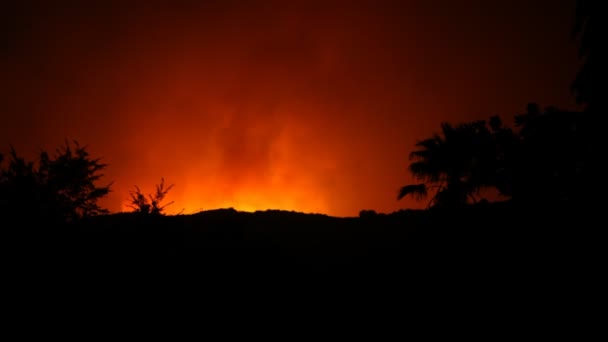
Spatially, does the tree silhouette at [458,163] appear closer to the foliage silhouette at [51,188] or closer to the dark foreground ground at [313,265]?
the dark foreground ground at [313,265]

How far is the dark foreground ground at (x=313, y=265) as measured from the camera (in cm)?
1176

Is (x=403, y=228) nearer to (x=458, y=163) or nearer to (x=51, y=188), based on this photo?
(x=458, y=163)

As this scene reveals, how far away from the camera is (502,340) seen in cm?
1000

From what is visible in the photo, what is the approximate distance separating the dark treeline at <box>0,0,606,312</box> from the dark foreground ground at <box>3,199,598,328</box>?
7cm

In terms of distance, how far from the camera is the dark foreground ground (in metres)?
11.8

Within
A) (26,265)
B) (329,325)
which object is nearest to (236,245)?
(329,325)

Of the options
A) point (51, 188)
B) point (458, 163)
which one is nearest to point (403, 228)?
point (458, 163)

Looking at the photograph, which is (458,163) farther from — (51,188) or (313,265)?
(51,188)

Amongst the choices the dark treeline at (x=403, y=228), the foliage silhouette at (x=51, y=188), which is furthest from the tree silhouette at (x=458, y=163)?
the foliage silhouette at (x=51, y=188)

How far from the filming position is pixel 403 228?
2073cm

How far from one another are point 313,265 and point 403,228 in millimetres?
7516

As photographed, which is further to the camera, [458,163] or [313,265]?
[458,163]

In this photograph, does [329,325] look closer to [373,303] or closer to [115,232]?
[373,303]

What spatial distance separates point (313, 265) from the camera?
15617 mm
